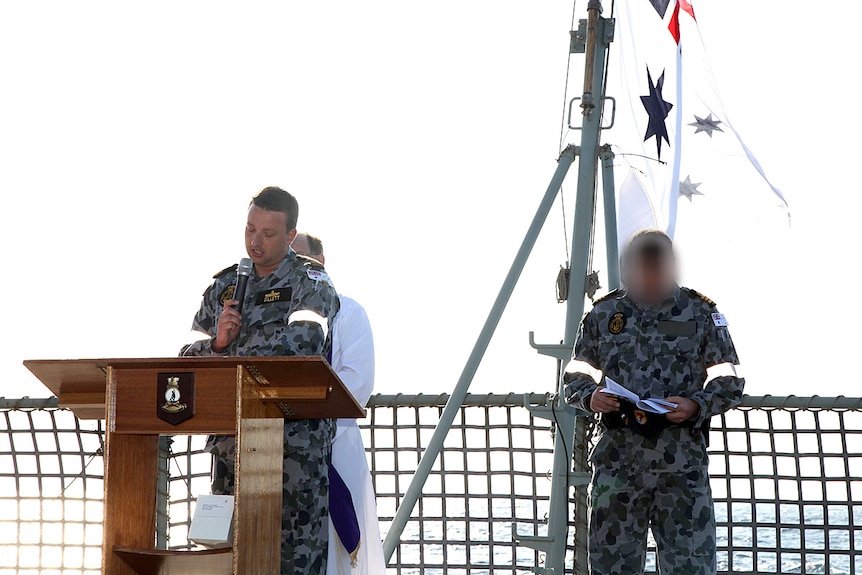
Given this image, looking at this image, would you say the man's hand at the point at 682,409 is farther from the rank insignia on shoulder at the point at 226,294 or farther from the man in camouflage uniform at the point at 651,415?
the rank insignia on shoulder at the point at 226,294

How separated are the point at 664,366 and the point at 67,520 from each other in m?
3.29

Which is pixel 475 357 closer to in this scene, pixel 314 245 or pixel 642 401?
pixel 314 245

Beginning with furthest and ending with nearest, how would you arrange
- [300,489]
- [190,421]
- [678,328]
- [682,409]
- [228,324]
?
[678,328] → [682,409] → [300,489] → [228,324] → [190,421]

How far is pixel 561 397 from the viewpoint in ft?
15.6

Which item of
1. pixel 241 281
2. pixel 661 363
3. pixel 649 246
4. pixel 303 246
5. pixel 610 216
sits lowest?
pixel 661 363

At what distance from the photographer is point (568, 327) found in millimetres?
4922

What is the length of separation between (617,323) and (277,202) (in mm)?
1448

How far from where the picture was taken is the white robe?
3.97 metres

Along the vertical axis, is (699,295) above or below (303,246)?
below

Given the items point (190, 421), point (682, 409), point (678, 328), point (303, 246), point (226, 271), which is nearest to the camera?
point (190, 421)

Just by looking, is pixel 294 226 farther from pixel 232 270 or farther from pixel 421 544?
pixel 421 544

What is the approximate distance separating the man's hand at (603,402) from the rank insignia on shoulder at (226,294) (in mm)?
1425

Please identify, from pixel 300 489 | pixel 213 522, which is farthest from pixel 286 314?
pixel 213 522

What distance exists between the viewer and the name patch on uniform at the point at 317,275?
11.9 feet
